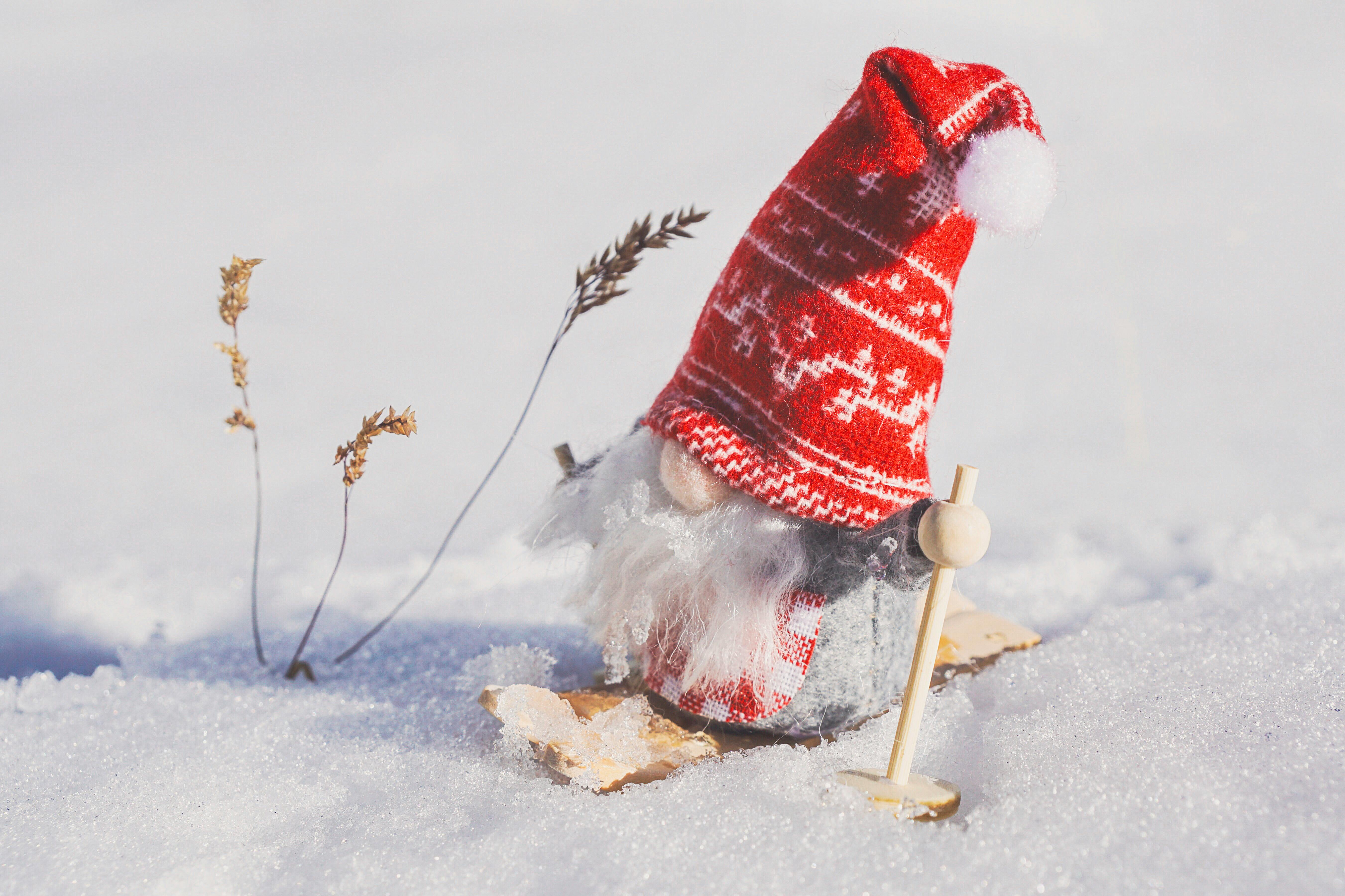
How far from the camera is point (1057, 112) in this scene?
1.66 m

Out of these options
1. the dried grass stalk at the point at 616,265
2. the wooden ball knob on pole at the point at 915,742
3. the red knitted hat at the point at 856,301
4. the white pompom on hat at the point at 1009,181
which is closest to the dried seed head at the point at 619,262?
the dried grass stalk at the point at 616,265

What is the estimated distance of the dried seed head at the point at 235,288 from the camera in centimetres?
97

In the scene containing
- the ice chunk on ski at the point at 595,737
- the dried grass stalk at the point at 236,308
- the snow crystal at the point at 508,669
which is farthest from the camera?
the snow crystal at the point at 508,669

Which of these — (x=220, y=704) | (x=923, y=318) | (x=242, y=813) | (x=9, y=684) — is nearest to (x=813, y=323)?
(x=923, y=318)

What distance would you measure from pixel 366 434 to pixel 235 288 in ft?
0.74

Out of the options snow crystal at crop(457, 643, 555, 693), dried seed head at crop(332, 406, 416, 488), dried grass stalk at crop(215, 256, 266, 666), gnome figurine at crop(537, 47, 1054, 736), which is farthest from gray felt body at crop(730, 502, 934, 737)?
dried grass stalk at crop(215, 256, 266, 666)

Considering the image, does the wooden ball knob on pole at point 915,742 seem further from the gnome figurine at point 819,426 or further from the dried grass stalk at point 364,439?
the dried grass stalk at point 364,439

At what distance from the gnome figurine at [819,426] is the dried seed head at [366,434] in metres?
0.21

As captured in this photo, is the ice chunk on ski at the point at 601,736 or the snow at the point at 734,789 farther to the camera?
the ice chunk on ski at the point at 601,736

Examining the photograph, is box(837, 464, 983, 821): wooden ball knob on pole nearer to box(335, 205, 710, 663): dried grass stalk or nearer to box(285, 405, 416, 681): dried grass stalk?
box(335, 205, 710, 663): dried grass stalk

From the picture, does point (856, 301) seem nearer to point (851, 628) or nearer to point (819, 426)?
point (819, 426)

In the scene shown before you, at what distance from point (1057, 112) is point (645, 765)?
1431mm

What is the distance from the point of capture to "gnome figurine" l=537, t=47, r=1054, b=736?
77 centimetres

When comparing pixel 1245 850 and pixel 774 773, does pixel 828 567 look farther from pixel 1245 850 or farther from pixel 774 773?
pixel 1245 850
